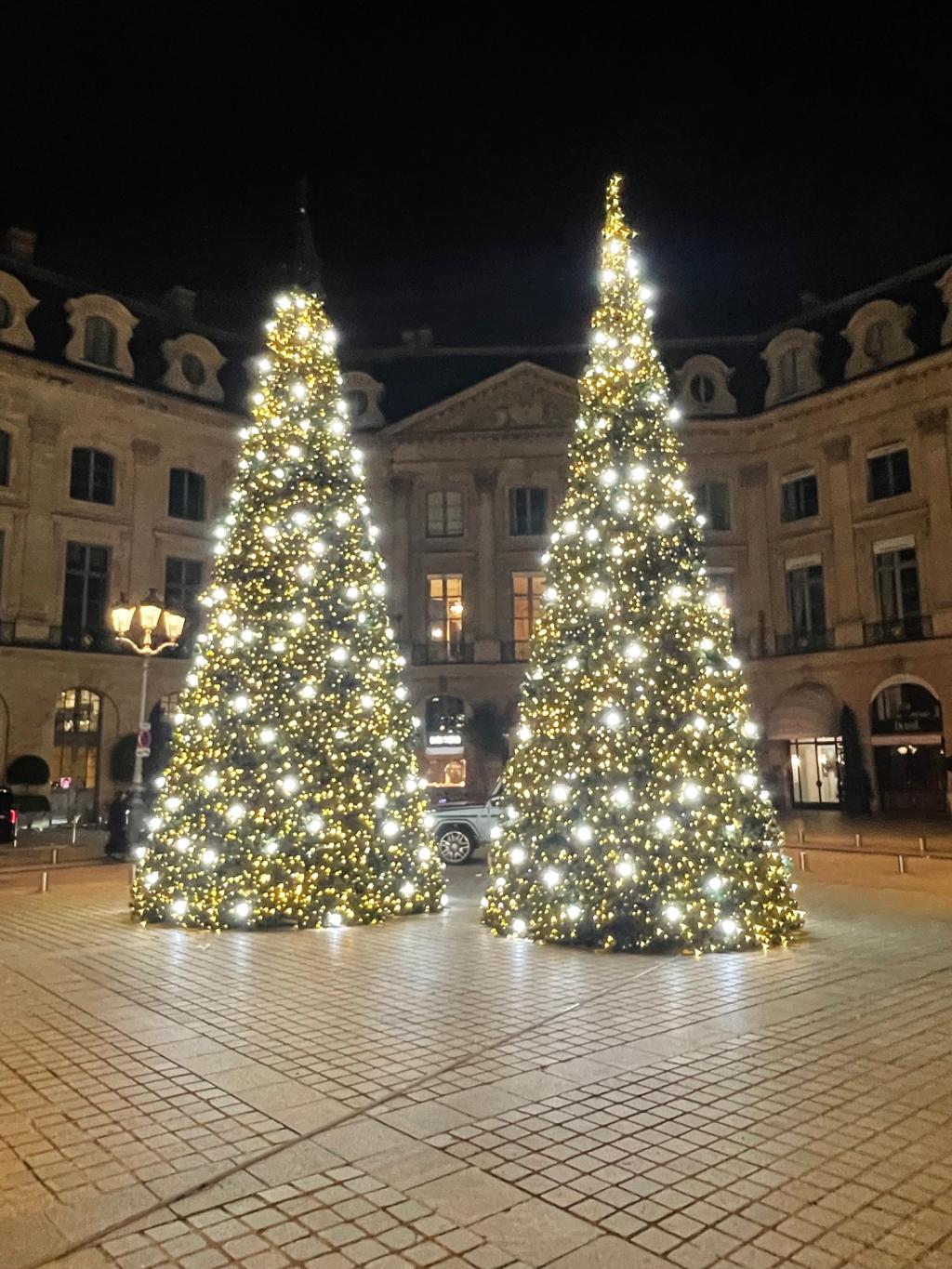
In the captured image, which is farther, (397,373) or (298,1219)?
(397,373)

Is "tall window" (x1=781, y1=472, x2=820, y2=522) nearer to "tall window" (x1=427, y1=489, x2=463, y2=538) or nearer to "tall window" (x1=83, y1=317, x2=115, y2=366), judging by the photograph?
"tall window" (x1=427, y1=489, x2=463, y2=538)

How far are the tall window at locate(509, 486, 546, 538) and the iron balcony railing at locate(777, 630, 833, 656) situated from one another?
30.7 ft

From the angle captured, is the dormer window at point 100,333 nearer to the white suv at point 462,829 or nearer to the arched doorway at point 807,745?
the white suv at point 462,829

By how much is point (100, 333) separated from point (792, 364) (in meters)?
23.9

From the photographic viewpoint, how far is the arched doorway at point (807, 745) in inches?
1259

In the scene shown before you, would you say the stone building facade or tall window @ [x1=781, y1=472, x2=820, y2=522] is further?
tall window @ [x1=781, y1=472, x2=820, y2=522]

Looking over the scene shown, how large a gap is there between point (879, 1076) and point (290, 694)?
7.45 metres

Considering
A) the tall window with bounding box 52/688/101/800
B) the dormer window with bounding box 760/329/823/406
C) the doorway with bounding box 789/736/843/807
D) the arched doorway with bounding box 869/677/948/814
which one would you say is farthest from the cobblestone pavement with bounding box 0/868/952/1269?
the dormer window with bounding box 760/329/823/406

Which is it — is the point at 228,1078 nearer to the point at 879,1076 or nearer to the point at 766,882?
the point at 879,1076

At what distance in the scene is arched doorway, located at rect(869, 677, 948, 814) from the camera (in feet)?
97.2

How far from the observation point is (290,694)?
11.4m

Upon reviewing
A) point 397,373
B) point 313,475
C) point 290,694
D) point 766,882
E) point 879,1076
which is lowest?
point 879,1076

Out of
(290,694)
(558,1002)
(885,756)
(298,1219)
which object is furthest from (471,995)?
(885,756)

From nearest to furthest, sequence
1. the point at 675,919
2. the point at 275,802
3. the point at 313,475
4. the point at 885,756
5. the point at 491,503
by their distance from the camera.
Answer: the point at 675,919 → the point at 275,802 → the point at 313,475 → the point at 885,756 → the point at 491,503
